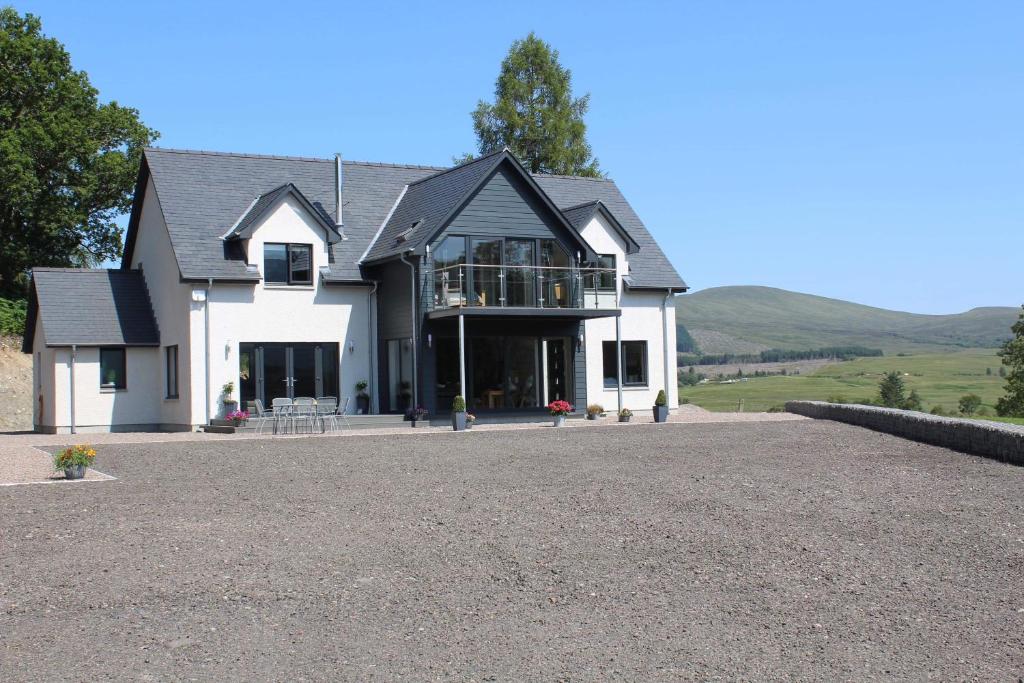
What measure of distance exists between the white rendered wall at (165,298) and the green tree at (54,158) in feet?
36.4

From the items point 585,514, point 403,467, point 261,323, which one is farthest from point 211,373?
point 585,514

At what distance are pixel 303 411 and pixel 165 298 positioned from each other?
5521mm

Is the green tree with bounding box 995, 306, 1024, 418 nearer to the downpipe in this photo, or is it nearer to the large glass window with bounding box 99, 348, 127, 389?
the downpipe

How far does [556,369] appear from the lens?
31.6 meters

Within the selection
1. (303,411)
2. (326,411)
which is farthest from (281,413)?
(326,411)

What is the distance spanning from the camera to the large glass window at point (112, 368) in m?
29.1

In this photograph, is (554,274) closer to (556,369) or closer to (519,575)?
(556,369)

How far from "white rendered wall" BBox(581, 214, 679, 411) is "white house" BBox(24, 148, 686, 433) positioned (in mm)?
308

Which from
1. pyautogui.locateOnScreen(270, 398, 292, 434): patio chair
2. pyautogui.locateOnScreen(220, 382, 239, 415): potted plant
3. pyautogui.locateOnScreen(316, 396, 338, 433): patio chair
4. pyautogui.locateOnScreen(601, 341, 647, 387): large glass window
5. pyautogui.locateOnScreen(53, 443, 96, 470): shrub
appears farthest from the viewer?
pyautogui.locateOnScreen(601, 341, 647, 387): large glass window

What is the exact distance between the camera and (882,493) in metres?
13.9

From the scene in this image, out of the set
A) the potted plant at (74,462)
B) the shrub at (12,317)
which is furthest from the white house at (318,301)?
the potted plant at (74,462)

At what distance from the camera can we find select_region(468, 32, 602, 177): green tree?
4894cm

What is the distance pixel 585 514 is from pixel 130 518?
487 cm

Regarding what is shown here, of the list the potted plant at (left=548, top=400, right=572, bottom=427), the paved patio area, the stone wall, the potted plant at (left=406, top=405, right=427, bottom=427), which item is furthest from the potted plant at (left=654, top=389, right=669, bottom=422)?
the potted plant at (left=406, top=405, right=427, bottom=427)
